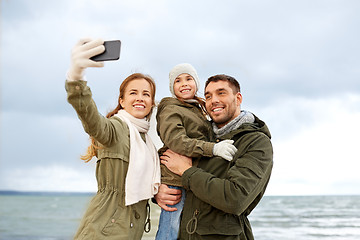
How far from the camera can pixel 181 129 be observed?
281 centimetres

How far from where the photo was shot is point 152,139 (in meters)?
3.05

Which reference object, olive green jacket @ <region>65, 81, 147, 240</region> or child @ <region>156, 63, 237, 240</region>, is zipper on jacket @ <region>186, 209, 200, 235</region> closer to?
child @ <region>156, 63, 237, 240</region>

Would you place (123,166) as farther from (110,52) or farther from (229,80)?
(229,80)

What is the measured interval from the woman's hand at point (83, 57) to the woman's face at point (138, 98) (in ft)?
2.14

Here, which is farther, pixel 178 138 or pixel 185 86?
pixel 185 86

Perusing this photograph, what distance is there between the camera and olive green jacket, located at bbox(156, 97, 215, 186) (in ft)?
8.98

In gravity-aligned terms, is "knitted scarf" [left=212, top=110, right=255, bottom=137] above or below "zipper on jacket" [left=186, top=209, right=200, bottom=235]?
above

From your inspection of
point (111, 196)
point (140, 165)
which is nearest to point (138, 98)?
point (140, 165)

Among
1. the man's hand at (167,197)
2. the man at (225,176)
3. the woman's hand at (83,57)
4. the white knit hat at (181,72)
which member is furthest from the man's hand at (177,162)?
the woman's hand at (83,57)

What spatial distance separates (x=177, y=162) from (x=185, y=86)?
620 mm

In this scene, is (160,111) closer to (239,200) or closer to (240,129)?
(240,129)

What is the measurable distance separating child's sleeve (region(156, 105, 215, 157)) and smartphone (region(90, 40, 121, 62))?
2.52ft

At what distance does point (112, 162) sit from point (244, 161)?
84 centimetres

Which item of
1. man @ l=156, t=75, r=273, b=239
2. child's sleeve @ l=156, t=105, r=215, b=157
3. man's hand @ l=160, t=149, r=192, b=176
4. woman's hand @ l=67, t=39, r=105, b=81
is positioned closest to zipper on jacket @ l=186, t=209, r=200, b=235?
man @ l=156, t=75, r=273, b=239
